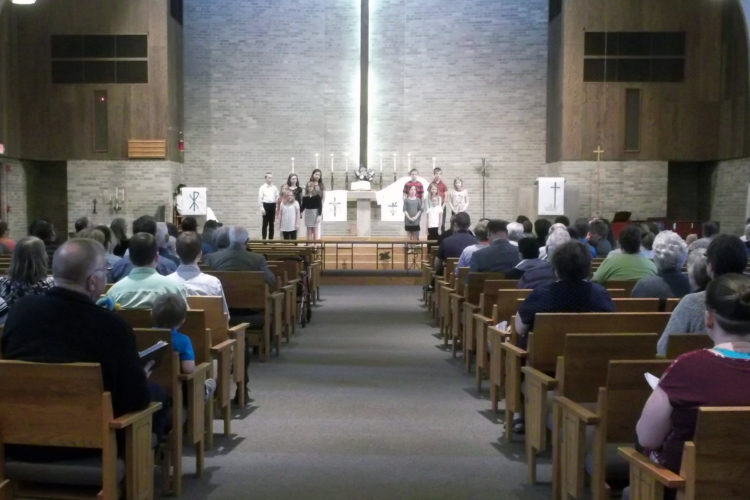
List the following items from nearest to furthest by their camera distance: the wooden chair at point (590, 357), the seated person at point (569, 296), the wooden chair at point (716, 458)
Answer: the wooden chair at point (716, 458) < the wooden chair at point (590, 357) < the seated person at point (569, 296)

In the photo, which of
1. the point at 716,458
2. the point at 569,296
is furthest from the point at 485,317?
the point at 716,458

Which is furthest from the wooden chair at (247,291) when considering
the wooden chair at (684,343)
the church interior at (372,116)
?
the wooden chair at (684,343)

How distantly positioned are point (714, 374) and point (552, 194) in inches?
565

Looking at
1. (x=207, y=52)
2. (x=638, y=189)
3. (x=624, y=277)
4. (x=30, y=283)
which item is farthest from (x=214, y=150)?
(x=30, y=283)

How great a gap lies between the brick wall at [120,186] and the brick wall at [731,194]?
1122cm

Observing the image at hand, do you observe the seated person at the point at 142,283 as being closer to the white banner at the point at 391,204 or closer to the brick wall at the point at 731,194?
the white banner at the point at 391,204

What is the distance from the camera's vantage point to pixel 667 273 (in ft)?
17.8

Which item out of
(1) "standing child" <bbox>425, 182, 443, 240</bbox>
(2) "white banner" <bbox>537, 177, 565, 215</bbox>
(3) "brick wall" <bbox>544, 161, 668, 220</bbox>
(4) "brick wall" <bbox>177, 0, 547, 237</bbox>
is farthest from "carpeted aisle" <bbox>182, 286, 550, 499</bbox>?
(4) "brick wall" <bbox>177, 0, 547, 237</bbox>

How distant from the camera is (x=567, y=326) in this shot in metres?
4.46

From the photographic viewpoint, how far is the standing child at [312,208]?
637 inches

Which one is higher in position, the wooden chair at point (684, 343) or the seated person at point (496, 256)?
the seated person at point (496, 256)

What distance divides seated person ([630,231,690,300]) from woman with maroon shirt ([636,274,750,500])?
8.95ft

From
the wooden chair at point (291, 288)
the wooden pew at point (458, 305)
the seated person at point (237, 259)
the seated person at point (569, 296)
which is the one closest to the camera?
the seated person at point (569, 296)

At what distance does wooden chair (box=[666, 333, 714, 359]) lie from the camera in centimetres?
362
